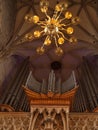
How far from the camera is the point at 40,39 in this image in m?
16.4

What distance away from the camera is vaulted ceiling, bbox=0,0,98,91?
13.7 m

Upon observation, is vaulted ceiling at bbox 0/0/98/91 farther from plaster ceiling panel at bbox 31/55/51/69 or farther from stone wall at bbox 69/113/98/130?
stone wall at bbox 69/113/98/130

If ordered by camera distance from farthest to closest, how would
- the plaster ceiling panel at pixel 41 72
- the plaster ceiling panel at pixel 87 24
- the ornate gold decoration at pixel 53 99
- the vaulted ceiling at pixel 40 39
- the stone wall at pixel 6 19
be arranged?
the plaster ceiling panel at pixel 41 72 → the plaster ceiling panel at pixel 87 24 → the vaulted ceiling at pixel 40 39 → the stone wall at pixel 6 19 → the ornate gold decoration at pixel 53 99

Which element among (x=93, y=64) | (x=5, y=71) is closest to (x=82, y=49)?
(x=93, y=64)

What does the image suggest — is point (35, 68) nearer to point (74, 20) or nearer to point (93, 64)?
point (93, 64)

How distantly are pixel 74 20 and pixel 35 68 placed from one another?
607 cm

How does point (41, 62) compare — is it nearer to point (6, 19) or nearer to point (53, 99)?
point (6, 19)

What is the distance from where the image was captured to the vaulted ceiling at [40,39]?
45.1 ft

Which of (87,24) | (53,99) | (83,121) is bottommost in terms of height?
(83,121)

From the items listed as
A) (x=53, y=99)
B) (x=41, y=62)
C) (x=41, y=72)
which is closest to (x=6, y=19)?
(x=41, y=62)

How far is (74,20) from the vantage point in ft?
37.2

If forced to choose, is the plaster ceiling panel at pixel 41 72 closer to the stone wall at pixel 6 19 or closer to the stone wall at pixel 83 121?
the stone wall at pixel 6 19

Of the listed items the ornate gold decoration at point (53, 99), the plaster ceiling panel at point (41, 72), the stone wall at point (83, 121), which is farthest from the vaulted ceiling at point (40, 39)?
the stone wall at point (83, 121)

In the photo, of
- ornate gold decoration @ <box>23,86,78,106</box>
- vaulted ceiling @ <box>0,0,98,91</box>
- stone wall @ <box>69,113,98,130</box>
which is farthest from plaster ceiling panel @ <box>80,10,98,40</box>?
ornate gold decoration @ <box>23,86,78,106</box>
